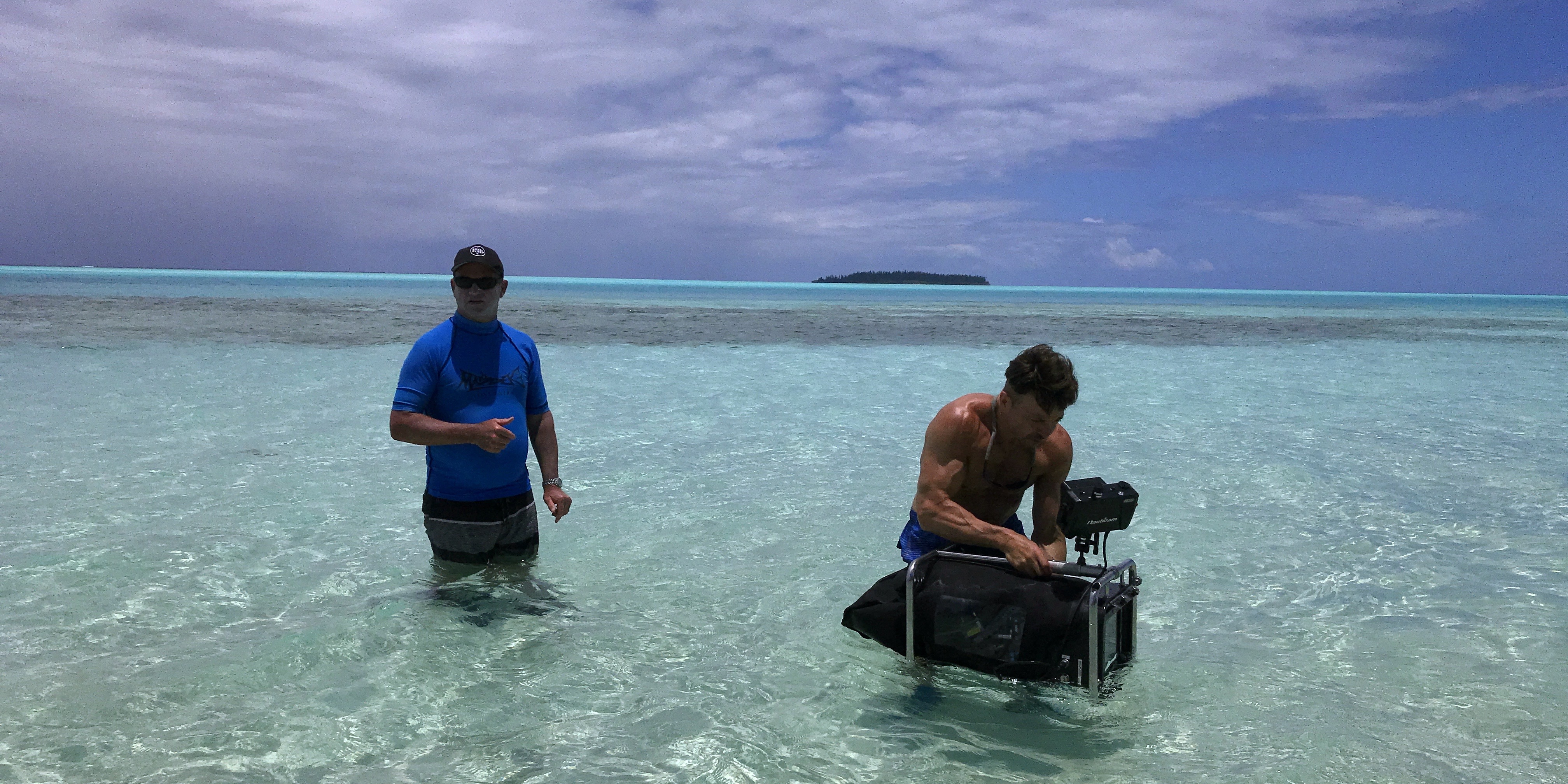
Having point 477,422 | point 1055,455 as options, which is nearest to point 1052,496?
point 1055,455

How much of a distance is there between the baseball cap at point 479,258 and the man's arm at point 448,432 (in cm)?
62

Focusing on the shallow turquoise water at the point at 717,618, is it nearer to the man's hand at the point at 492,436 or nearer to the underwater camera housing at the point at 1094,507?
the underwater camera housing at the point at 1094,507

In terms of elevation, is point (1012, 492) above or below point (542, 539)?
above

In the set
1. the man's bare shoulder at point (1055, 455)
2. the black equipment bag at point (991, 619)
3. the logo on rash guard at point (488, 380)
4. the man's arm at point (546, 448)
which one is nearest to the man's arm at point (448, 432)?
the logo on rash guard at point (488, 380)

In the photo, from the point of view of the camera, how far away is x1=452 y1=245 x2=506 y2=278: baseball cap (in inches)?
164

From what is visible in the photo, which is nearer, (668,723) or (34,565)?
(668,723)

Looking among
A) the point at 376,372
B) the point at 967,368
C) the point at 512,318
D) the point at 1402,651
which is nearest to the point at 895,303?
the point at 512,318

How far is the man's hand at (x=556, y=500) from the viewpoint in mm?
4516

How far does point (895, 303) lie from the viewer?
6969 centimetres

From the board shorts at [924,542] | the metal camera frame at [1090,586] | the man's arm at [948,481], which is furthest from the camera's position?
the board shorts at [924,542]

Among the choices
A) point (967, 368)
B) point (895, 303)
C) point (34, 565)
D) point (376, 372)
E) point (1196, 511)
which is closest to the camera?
point (34, 565)

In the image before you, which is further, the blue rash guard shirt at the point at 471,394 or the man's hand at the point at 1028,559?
the blue rash guard shirt at the point at 471,394

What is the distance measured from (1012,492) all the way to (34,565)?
5.25 metres

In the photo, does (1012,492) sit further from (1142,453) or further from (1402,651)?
(1142,453)
